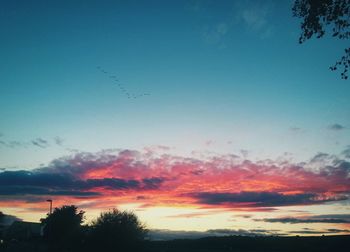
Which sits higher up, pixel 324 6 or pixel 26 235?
pixel 324 6

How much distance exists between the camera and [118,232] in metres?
53.2

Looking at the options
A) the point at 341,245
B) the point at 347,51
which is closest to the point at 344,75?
the point at 347,51

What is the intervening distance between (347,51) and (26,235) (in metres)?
142

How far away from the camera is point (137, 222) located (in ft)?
178

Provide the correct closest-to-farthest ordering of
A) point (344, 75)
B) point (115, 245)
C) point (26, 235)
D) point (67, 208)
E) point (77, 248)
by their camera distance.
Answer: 1. point (344, 75)
2. point (115, 245)
3. point (77, 248)
4. point (67, 208)
5. point (26, 235)

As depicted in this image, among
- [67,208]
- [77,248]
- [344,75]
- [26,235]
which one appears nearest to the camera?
[344,75]

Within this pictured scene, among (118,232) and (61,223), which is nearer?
(118,232)

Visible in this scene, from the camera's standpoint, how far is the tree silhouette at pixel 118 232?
172 ft

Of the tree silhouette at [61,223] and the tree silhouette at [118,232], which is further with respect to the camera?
the tree silhouette at [61,223]

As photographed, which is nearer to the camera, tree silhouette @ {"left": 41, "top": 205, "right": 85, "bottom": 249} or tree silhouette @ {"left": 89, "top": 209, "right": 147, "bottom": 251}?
tree silhouette @ {"left": 89, "top": 209, "right": 147, "bottom": 251}

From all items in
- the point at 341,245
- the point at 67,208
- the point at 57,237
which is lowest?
the point at 341,245

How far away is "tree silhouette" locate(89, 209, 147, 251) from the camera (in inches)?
2064

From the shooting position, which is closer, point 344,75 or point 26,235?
point 344,75

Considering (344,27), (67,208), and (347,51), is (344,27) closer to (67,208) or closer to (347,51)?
(347,51)
